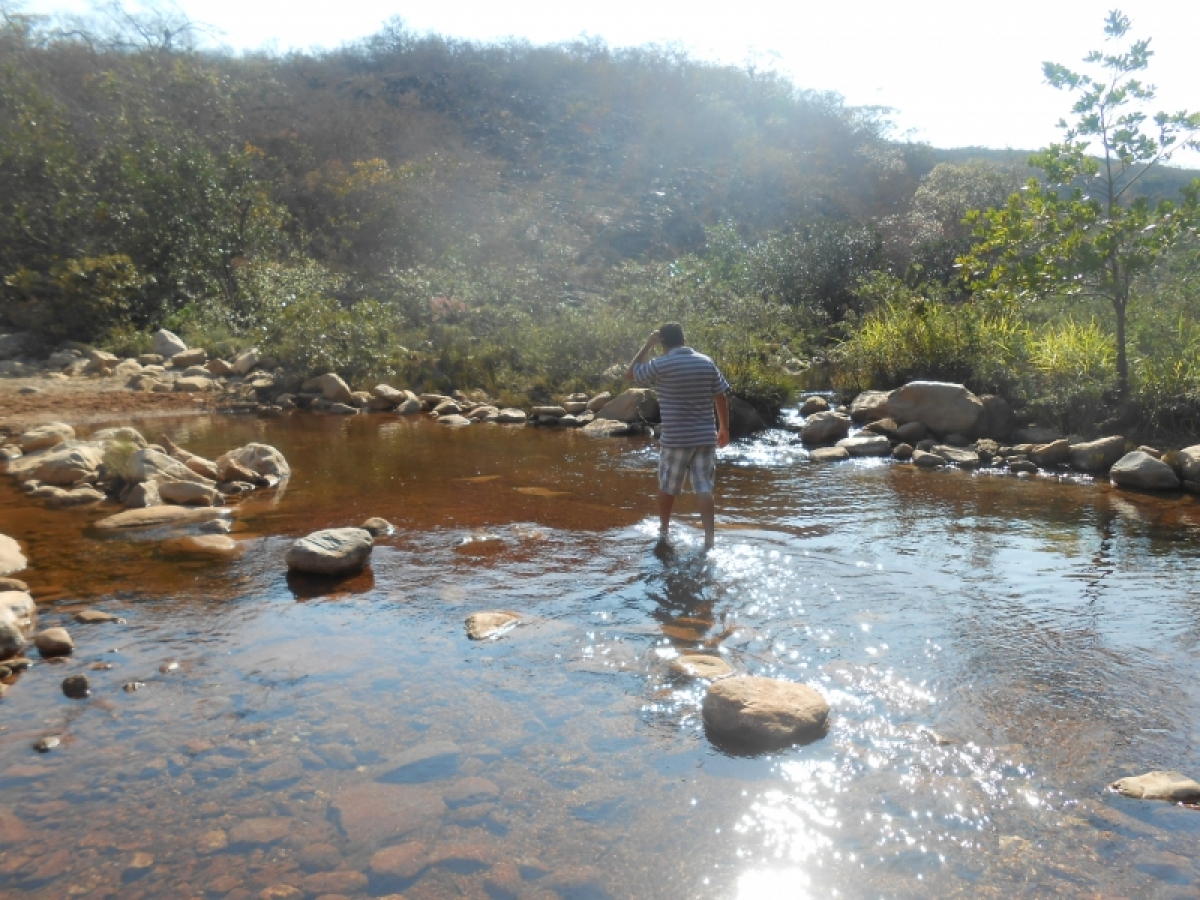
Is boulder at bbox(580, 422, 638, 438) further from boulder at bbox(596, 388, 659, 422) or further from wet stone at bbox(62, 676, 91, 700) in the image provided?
wet stone at bbox(62, 676, 91, 700)

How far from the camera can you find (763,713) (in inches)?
164

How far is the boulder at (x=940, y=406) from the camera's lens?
1219cm

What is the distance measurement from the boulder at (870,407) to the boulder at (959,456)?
4.74ft

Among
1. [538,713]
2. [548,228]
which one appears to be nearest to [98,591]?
[538,713]

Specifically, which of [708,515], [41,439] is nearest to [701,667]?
[708,515]

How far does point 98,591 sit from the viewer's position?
6.33m

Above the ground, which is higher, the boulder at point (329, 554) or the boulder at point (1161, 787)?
the boulder at point (329, 554)

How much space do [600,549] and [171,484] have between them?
184 inches

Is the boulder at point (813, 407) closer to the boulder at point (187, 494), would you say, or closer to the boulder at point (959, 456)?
the boulder at point (959, 456)

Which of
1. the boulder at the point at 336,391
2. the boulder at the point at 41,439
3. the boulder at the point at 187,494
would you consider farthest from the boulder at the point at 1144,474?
the boulder at the point at 336,391

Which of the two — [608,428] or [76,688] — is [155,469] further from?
[608,428]

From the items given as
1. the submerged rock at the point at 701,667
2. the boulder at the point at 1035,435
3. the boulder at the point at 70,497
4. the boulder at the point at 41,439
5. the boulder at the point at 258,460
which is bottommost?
the submerged rock at the point at 701,667

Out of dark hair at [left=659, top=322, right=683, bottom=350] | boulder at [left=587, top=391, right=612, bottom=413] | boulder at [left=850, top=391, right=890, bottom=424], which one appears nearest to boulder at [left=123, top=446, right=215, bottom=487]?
dark hair at [left=659, top=322, right=683, bottom=350]

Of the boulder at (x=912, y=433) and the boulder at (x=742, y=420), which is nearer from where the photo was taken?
the boulder at (x=912, y=433)
